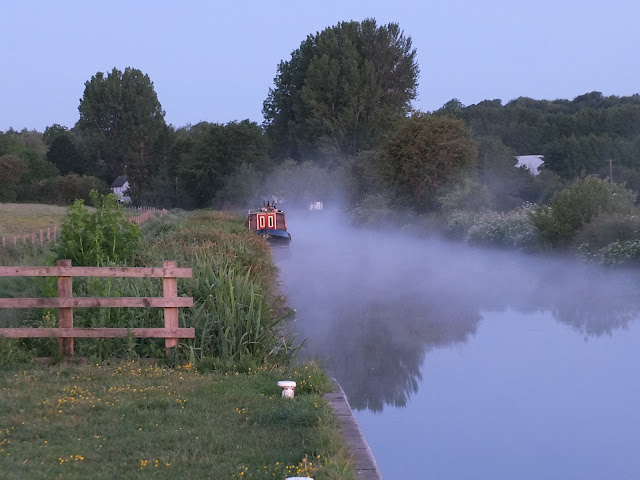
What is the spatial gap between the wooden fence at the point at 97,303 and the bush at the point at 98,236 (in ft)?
10.1

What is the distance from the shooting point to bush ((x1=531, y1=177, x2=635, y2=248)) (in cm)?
2875

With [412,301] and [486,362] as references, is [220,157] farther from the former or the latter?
[486,362]

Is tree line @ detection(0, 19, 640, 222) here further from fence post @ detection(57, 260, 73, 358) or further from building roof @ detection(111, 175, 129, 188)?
fence post @ detection(57, 260, 73, 358)

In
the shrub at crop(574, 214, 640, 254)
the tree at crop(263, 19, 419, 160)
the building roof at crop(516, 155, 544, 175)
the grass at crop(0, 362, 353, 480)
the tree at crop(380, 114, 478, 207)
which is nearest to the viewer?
the grass at crop(0, 362, 353, 480)

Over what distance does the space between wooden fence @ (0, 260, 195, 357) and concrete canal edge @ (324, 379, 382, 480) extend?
2.43 meters

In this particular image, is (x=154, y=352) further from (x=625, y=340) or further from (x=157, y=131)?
(x=157, y=131)

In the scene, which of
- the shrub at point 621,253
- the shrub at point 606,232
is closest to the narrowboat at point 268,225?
the shrub at point 606,232

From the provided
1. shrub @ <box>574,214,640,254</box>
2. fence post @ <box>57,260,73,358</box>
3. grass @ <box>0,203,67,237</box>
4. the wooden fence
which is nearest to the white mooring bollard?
the wooden fence

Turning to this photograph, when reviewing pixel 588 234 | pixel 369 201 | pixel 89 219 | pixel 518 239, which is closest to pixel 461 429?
pixel 89 219

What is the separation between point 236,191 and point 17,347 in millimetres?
61602

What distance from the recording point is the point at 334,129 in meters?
73.7

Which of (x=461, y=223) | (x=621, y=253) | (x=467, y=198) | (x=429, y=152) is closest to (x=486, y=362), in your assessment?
(x=621, y=253)

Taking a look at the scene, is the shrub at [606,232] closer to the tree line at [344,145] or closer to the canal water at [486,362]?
the canal water at [486,362]

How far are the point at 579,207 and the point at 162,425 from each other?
24.0m
